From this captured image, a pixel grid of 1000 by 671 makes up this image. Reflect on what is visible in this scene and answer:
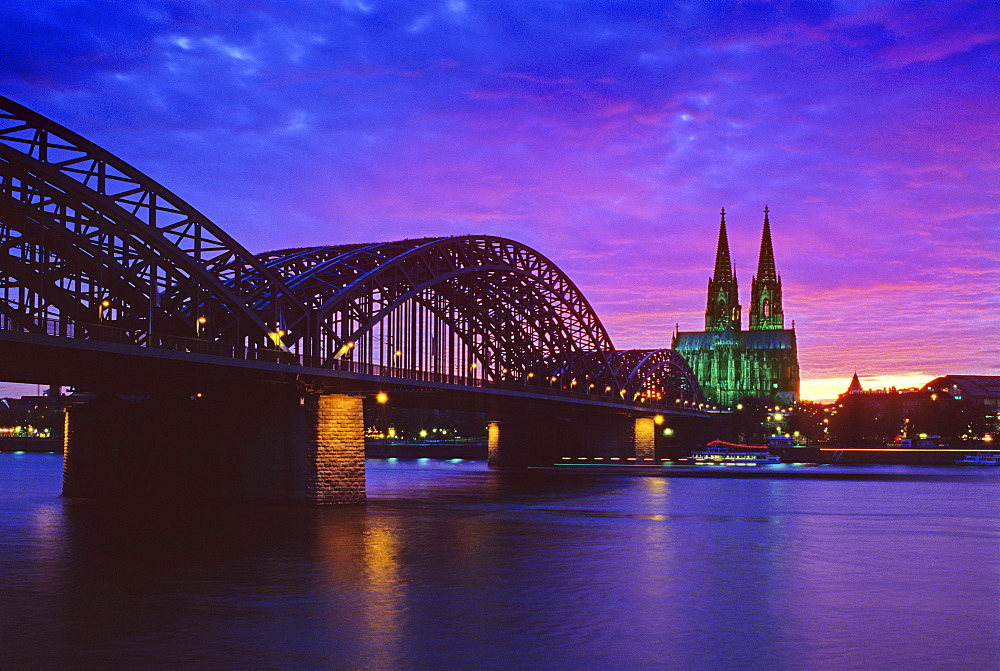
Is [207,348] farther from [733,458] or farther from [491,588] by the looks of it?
[733,458]

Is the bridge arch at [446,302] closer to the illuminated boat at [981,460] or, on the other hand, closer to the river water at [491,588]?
the river water at [491,588]

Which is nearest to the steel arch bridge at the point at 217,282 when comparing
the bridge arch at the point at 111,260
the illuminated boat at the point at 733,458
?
the bridge arch at the point at 111,260

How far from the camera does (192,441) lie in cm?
5941

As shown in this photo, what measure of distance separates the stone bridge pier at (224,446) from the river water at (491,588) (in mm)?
1760

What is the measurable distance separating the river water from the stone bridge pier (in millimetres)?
1760

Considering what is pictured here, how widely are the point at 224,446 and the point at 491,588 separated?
3086 cm

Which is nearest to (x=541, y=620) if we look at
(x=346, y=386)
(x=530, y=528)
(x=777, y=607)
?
(x=777, y=607)

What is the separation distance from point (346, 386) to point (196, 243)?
10603 millimetres

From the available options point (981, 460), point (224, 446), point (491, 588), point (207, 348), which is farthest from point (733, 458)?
point (491, 588)

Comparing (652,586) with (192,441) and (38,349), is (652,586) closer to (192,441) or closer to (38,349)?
(38,349)

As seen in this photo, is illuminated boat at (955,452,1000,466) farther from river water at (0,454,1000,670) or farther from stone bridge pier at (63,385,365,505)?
stone bridge pier at (63,385,365,505)

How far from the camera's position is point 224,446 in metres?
58.8

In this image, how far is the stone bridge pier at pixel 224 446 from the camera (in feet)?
189

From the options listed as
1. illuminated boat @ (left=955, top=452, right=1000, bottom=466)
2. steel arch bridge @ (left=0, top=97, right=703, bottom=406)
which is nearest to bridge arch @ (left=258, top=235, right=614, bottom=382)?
steel arch bridge @ (left=0, top=97, right=703, bottom=406)
